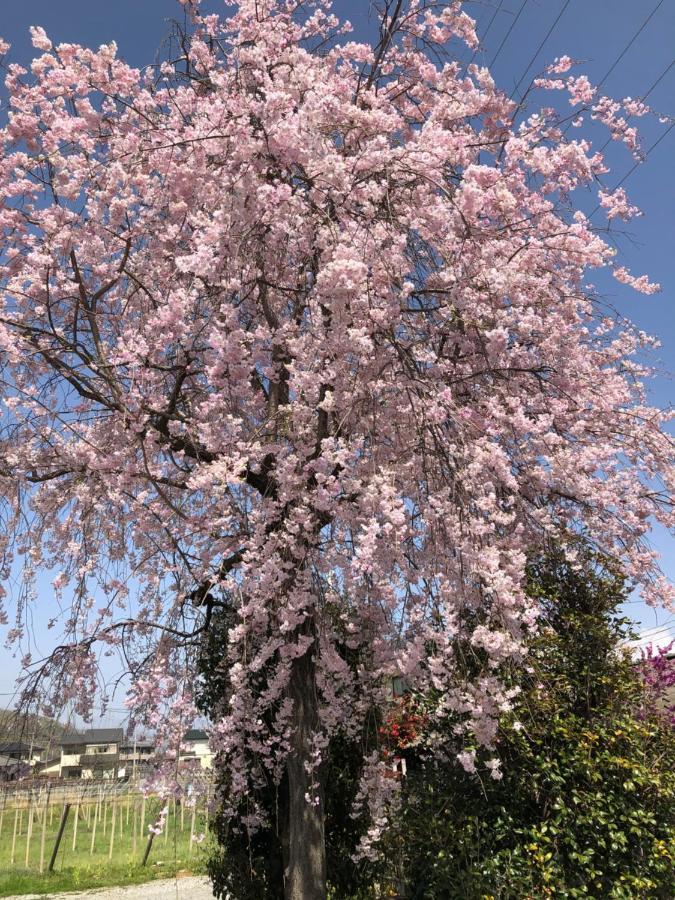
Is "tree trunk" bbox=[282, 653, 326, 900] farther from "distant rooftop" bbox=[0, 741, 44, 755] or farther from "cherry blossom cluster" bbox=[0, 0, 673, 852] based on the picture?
"distant rooftop" bbox=[0, 741, 44, 755]

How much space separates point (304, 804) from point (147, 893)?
21.3 ft

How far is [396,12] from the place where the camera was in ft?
15.5

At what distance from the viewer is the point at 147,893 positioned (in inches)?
359

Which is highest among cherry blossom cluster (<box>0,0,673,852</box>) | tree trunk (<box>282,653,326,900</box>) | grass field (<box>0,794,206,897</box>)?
cherry blossom cluster (<box>0,0,673,852</box>)

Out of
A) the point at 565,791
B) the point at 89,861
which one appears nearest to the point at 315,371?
the point at 565,791

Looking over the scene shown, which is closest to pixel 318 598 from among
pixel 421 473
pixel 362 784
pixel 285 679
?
pixel 285 679

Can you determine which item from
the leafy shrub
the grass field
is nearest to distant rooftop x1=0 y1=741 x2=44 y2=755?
the leafy shrub

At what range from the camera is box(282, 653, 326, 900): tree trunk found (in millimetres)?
4234

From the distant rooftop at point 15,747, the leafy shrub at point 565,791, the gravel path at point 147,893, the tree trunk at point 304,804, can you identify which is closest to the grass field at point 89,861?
the gravel path at point 147,893

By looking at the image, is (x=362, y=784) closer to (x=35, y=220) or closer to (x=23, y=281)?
(x=23, y=281)

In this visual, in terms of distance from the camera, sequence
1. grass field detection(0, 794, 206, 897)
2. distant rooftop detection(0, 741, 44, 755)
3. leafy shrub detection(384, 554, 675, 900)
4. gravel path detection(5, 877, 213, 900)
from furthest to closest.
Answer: grass field detection(0, 794, 206, 897) → gravel path detection(5, 877, 213, 900) → distant rooftop detection(0, 741, 44, 755) → leafy shrub detection(384, 554, 675, 900)

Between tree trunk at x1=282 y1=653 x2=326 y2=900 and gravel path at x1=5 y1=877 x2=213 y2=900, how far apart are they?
523cm

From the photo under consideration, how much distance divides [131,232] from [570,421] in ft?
12.1

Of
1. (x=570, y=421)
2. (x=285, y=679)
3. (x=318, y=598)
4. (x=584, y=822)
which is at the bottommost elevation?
(x=584, y=822)
